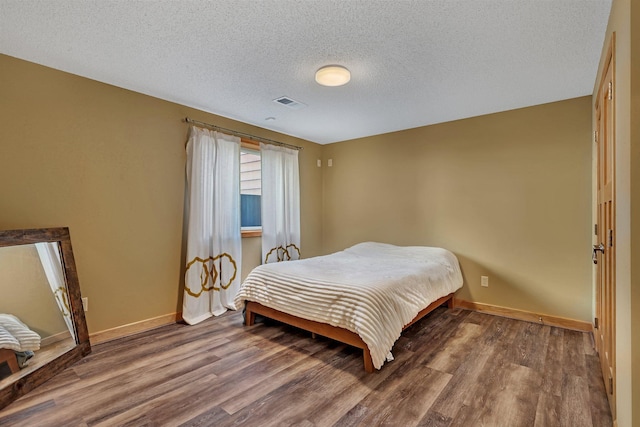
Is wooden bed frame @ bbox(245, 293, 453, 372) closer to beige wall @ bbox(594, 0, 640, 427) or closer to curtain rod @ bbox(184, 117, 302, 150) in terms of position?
beige wall @ bbox(594, 0, 640, 427)

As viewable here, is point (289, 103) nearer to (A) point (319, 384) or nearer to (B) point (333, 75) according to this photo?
(B) point (333, 75)

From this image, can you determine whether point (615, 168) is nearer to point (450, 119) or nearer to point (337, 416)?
point (337, 416)

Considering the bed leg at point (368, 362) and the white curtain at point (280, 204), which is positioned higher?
the white curtain at point (280, 204)

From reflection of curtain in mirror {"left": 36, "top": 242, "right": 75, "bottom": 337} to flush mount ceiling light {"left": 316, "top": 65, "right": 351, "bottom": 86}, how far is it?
8.18ft

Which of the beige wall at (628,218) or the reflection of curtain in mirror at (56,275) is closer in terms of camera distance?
the beige wall at (628,218)

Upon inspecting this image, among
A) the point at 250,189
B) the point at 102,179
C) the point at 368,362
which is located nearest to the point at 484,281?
the point at 368,362

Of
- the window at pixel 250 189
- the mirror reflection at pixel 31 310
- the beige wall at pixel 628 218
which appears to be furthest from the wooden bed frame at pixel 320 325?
the mirror reflection at pixel 31 310

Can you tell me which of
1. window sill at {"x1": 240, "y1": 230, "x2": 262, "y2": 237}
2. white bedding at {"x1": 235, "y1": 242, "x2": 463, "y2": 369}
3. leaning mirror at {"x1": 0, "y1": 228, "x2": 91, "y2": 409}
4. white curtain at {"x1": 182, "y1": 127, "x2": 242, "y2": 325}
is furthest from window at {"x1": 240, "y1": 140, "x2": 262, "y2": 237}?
leaning mirror at {"x1": 0, "y1": 228, "x2": 91, "y2": 409}

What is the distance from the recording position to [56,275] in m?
2.38

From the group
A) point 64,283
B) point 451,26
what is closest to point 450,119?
point 451,26

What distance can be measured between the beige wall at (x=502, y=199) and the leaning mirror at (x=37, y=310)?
353 centimetres

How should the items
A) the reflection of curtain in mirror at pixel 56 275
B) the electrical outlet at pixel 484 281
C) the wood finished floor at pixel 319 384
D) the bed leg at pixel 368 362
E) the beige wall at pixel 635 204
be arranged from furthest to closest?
the electrical outlet at pixel 484 281, the reflection of curtain in mirror at pixel 56 275, the bed leg at pixel 368 362, the wood finished floor at pixel 319 384, the beige wall at pixel 635 204

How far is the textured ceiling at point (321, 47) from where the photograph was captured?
1783mm

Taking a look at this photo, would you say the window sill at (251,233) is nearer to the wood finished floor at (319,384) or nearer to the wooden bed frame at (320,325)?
the wooden bed frame at (320,325)
